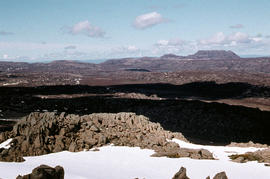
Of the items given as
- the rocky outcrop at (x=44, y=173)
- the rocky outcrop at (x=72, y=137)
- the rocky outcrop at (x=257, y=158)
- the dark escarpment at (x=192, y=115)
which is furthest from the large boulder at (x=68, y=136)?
the dark escarpment at (x=192, y=115)

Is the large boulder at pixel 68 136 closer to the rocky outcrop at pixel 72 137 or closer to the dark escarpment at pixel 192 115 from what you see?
the rocky outcrop at pixel 72 137

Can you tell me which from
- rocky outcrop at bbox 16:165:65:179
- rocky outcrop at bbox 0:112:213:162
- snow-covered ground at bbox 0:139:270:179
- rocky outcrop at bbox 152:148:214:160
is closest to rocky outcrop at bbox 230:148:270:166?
snow-covered ground at bbox 0:139:270:179

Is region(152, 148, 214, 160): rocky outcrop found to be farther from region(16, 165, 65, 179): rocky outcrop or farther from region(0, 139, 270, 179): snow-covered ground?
region(16, 165, 65, 179): rocky outcrop

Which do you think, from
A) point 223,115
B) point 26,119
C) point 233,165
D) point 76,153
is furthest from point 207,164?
point 223,115

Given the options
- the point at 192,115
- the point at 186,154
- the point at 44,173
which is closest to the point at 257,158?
the point at 186,154

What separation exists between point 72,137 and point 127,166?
21.9 feet

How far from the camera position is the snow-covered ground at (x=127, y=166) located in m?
14.3

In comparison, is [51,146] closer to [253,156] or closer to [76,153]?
[76,153]

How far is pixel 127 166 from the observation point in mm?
16125

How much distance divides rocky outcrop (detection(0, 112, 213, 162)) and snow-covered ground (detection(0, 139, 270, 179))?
0.98 metres

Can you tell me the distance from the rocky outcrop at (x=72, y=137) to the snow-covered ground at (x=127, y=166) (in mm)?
979

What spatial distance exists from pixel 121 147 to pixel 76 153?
3.29 meters

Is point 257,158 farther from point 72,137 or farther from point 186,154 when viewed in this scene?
point 72,137

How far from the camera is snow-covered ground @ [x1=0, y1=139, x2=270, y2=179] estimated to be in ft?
46.9
